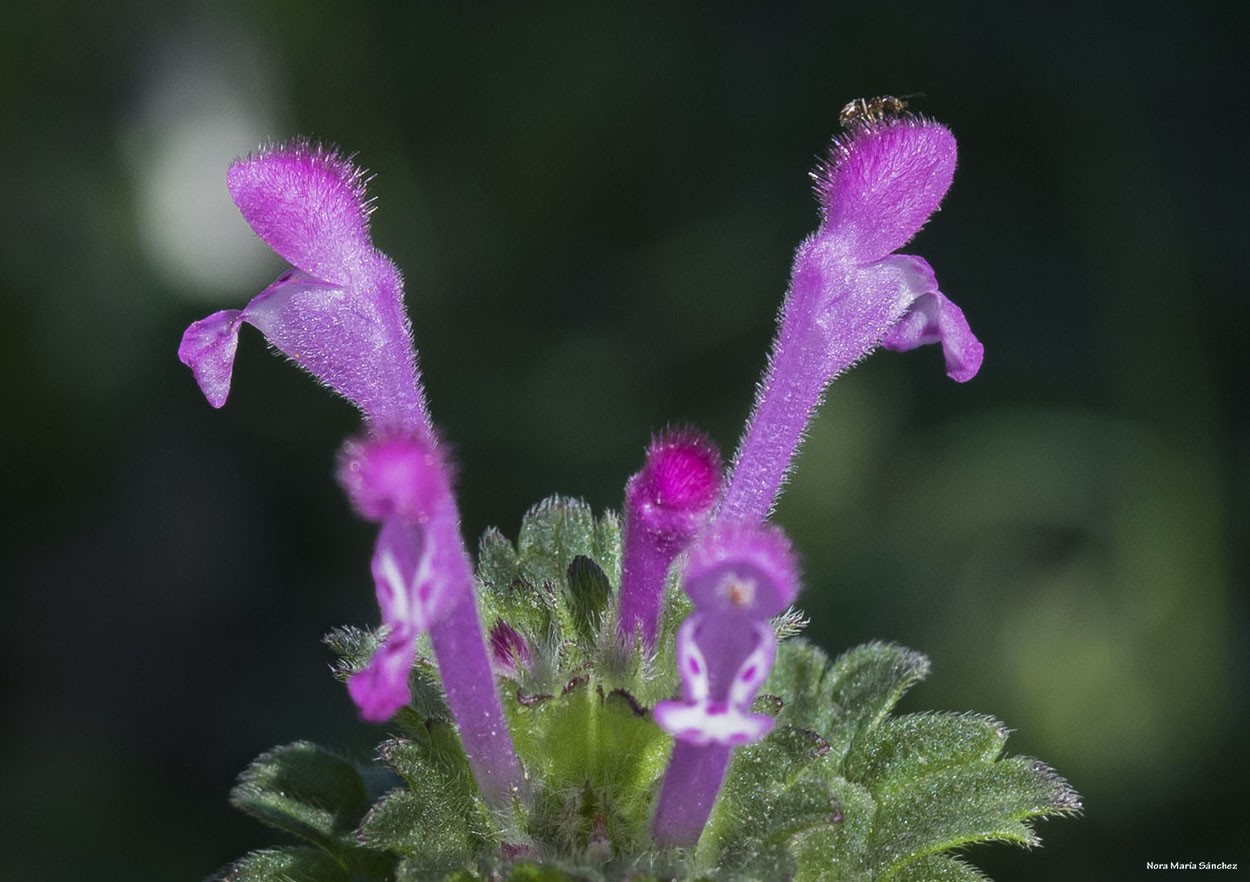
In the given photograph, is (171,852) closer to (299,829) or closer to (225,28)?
(299,829)

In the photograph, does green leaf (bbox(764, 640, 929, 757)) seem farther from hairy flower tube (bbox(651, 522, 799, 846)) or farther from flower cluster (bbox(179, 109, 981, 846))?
hairy flower tube (bbox(651, 522, 799, 846))

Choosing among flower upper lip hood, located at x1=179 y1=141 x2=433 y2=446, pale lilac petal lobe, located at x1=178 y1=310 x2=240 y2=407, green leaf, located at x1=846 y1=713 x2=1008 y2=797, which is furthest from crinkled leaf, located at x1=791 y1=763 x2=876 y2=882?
pale lilac petal lobe, located at x1=178 y1=310 x2=240 y2=407

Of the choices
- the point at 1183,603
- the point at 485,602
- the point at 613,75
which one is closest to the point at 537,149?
the point at 613,75

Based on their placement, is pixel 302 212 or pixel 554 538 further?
→ pixel 554 538

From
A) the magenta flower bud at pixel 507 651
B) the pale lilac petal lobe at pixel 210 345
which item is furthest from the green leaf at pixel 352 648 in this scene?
the pale lilac petal lobe at pixel 210 345

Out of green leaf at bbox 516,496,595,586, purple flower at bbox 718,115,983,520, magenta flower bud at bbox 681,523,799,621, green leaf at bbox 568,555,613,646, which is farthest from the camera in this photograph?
green leaf at bbox 516,496,595,586

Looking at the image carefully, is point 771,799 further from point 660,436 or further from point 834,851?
point 660,436

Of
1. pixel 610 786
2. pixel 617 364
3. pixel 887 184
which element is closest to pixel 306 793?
pixel 610 786
